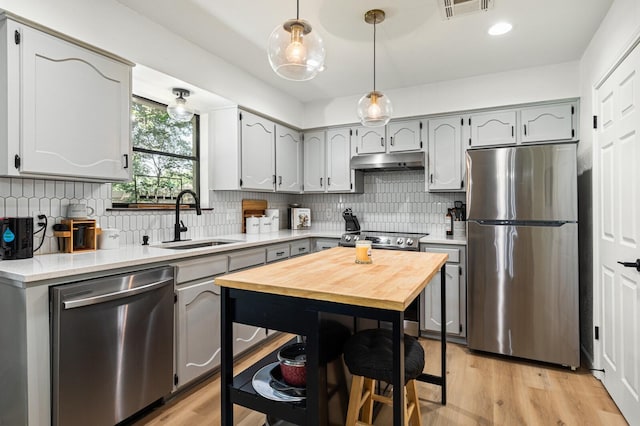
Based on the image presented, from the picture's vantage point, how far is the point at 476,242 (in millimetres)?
2938

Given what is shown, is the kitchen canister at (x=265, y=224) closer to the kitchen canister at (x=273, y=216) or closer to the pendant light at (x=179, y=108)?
the kitchen canister at (x=273, y=216)

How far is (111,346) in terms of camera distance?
1.80m

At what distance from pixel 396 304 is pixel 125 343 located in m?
1.53

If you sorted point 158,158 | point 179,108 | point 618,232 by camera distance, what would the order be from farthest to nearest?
point 158,158 < point 179,108 < point 618,232

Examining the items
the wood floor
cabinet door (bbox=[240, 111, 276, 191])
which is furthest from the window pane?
the wood floor

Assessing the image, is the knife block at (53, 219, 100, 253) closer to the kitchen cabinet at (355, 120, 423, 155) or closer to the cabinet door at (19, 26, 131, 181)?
the cabinet door at (19, 26, 131, 181)

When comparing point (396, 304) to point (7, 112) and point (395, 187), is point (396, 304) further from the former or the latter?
point (395, 187)

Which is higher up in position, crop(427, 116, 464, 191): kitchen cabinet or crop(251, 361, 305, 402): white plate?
crop(427, 116, 464, 191): kitchen cabinet

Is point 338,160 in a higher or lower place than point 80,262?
higher

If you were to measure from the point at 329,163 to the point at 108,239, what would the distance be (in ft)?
8.31

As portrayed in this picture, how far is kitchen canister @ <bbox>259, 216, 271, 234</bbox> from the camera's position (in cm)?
380

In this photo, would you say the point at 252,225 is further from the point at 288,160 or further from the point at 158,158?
the point at 158,158

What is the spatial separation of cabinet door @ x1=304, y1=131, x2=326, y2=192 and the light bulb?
107 inches

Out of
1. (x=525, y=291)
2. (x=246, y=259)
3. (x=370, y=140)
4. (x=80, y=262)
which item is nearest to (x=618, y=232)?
(x=525, y=291)
